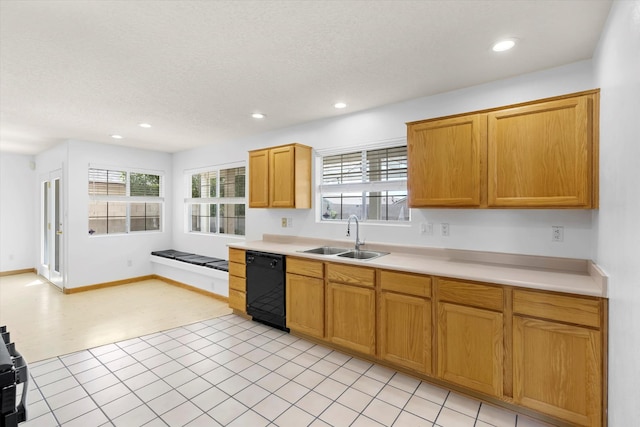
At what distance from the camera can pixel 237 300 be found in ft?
12.9

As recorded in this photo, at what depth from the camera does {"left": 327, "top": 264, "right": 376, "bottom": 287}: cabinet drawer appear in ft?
8.98

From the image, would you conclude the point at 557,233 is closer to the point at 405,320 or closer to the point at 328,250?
the point at 405,320

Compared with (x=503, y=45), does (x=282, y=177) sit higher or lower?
lower

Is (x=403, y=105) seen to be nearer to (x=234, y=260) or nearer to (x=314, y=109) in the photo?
(x=314, y=109)

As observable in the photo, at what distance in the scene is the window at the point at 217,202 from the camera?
518cm

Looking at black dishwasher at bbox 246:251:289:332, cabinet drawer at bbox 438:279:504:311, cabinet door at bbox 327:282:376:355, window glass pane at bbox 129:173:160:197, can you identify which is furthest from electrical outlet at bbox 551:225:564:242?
window glass pane at bbox 129:173:160:197

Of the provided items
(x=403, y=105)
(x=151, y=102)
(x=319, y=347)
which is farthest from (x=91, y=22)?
(x=319, y=347)

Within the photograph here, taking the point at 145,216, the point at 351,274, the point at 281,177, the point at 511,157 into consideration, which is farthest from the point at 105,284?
the point at 511,157

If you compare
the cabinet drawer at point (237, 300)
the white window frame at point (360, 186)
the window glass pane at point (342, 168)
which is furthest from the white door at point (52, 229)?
the window glass pane at point (342, 168)

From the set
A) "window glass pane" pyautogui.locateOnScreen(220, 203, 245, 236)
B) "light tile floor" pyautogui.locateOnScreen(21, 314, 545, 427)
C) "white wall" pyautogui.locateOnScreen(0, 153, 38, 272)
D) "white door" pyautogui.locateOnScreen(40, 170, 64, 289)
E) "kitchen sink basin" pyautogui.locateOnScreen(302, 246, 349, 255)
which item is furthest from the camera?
"white wall" pyautogui.locateOnScreen(0, 153, 38, 272)

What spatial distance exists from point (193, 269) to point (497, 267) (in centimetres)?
431

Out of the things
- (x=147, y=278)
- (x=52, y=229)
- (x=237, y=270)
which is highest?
(x=52, y=229)

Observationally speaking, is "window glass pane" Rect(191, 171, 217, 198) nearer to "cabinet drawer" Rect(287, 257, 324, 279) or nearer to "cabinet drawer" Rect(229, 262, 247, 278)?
"cabinet drawer" Rect(229, 262, 247, 278)

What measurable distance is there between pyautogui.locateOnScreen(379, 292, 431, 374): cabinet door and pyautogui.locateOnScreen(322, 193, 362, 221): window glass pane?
A: 1306 mm
